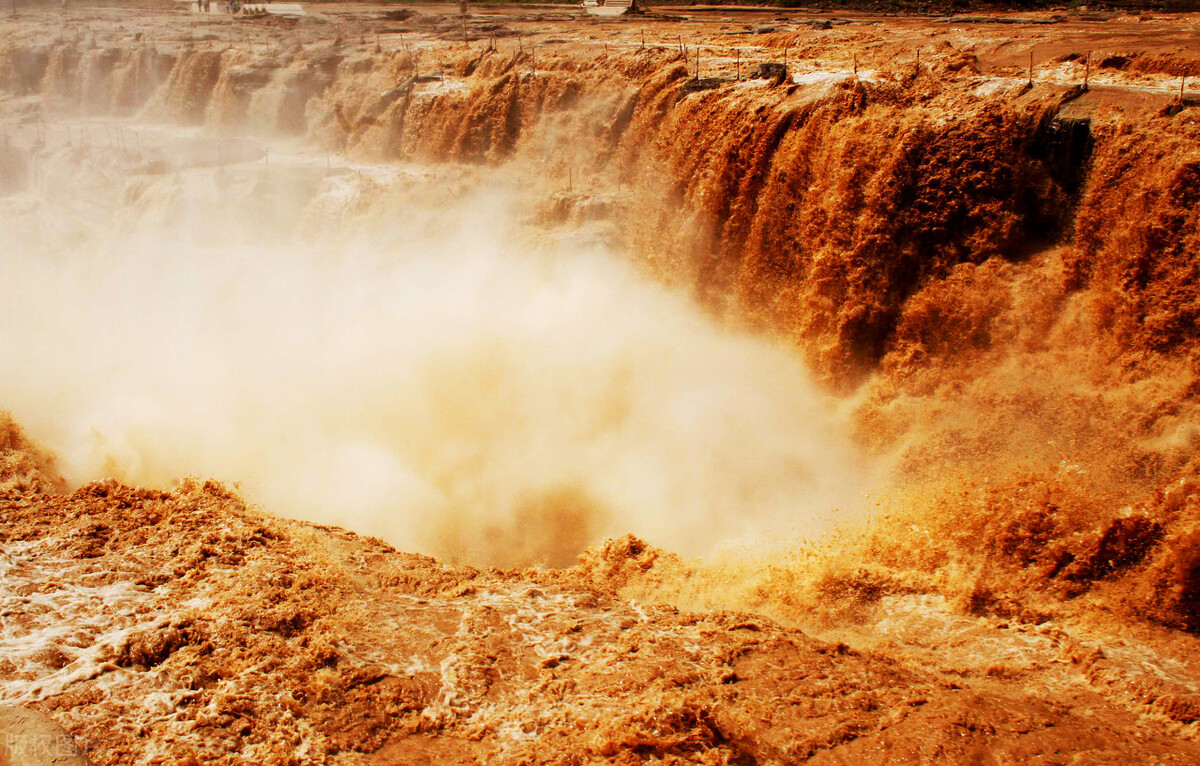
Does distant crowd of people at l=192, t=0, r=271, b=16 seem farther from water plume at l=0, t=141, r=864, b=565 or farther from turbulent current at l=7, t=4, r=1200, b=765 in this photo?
water plume at l=0, t=141, r=864, b=565

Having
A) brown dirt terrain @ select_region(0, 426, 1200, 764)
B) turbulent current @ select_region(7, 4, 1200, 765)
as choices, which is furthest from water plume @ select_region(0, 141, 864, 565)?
brown dirt terrain @ select_region(0, 426, 1200, 764)

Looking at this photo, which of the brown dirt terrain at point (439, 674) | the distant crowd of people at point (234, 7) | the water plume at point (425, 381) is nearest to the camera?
the brown dirt terrain at point (439, 674)

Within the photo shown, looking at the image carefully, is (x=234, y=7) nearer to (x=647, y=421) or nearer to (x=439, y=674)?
(x=647, y=421)

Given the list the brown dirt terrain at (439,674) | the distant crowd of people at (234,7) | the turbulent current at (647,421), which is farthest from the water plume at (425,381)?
the distant crowd of people at (234,7)

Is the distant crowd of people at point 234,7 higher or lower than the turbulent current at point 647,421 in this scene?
higher

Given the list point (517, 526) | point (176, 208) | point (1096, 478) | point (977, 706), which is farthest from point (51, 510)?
point (176, 208)

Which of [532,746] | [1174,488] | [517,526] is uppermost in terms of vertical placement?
[1174,488]

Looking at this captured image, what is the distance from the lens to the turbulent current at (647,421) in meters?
5.12

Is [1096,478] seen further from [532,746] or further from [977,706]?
[532,746]

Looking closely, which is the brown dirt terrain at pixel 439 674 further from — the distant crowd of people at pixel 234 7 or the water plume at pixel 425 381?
the distant crowd of people at pixel 234 7

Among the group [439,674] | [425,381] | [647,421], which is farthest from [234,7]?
[439,674]

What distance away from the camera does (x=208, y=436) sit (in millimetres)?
10031

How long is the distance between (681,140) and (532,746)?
877cm

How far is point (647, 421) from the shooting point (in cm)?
988
